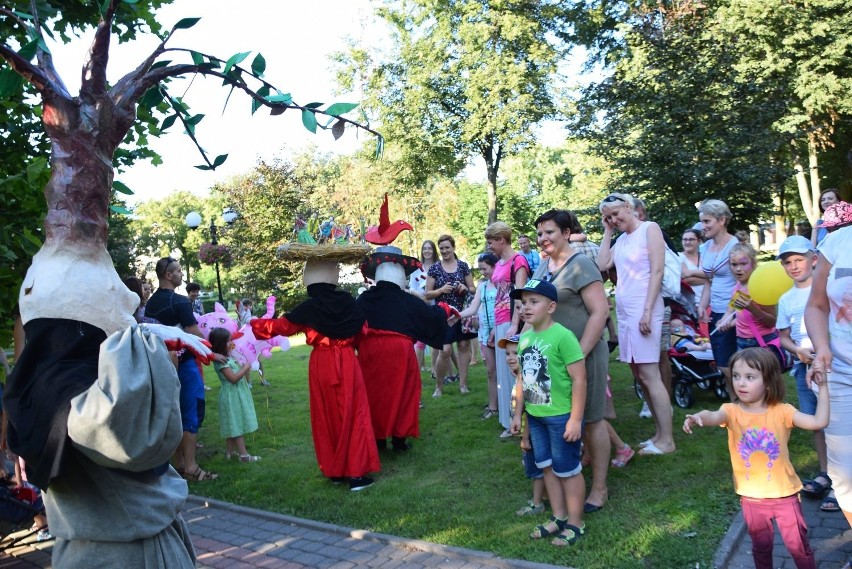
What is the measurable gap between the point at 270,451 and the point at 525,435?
3.99m

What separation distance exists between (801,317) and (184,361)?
560 centimetres

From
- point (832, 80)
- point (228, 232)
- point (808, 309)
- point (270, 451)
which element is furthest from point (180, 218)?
point (808, 309)

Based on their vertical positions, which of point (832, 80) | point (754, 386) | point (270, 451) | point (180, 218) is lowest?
point (270, 451)

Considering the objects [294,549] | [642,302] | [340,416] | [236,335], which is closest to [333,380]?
[340,416]

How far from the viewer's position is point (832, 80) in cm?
2167

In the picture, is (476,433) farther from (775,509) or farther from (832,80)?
(832,80)

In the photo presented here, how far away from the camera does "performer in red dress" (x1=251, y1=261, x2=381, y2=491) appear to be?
19.9 feet

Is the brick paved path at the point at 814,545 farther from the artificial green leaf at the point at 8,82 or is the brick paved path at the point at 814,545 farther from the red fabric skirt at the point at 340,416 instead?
the artificial green leaf at the point at 8,82

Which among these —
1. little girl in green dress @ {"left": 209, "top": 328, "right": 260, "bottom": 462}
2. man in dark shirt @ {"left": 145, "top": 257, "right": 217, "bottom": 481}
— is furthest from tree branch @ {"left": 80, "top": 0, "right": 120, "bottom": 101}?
little girl in green dress @ {"left": 209, "top": 328, "right": 260, "bottom": 462}

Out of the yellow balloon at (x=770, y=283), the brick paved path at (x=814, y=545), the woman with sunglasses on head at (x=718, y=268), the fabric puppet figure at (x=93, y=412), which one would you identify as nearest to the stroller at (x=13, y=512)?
the fabric puppet figure at (x=93, y=412)

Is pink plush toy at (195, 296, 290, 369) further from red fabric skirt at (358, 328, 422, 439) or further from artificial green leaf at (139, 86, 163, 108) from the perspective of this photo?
artificial green leaf at (139, 86, 163, 108)

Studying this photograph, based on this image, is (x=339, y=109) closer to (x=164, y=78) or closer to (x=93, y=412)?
(x=164, y=78)

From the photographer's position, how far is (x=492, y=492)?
18.2ft

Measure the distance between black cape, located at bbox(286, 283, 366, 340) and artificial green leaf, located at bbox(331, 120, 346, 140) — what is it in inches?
156
